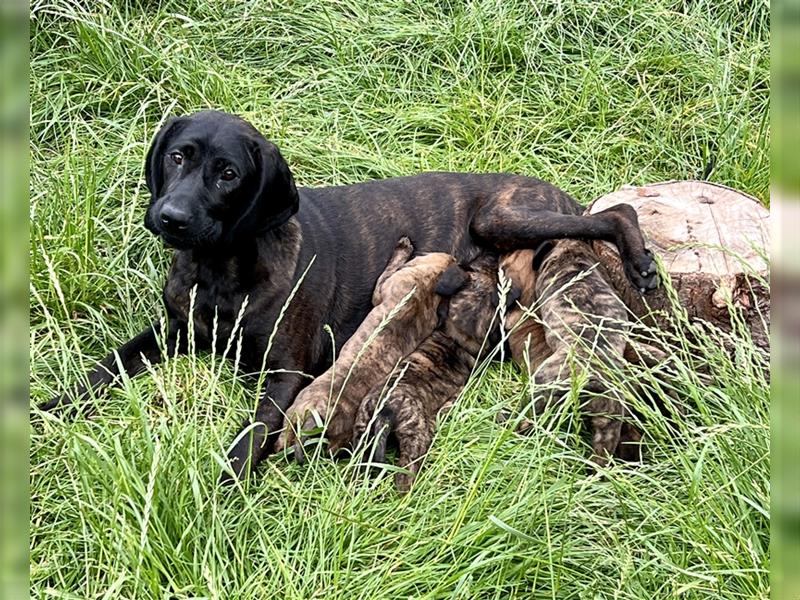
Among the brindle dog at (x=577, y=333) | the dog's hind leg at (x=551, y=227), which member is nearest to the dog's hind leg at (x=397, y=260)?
the dog's hind leg at (x=551, y=227)

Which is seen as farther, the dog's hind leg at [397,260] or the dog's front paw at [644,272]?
the dog's hind leg at [397,260]

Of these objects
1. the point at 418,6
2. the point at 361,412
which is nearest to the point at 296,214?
the point at 361,412

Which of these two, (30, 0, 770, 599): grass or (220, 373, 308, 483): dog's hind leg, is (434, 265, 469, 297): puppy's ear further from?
(220, 373, 308, 483): dog's hind leg

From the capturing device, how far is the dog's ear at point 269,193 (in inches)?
159

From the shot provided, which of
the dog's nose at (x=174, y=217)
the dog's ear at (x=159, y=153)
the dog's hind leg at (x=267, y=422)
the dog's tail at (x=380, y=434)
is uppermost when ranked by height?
the dog's ear at (x=159, y=153)

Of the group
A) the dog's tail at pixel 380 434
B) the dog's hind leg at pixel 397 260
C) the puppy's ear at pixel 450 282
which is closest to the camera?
the dog's tail at pixel 380 434

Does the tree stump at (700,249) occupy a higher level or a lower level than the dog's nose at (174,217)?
lower

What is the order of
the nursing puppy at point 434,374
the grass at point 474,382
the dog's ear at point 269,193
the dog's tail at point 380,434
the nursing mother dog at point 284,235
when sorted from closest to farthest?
the grass at point 474,382 → the dog's tail at point 380,434 → the nursing puppy at point 434,374 → the nursing mother dog at point 284,235 → the dog's ear at point 269,193

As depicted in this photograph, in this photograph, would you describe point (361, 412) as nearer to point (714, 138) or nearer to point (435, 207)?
point (435, 207)

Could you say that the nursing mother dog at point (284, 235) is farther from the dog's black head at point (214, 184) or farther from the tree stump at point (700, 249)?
the tree stump at point (700, 249)

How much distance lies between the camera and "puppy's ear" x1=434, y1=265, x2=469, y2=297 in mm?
4426

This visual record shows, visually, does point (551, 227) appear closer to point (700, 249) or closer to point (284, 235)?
point (700, 249)

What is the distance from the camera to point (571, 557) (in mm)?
2852

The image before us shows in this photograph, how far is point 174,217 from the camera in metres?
3.74
